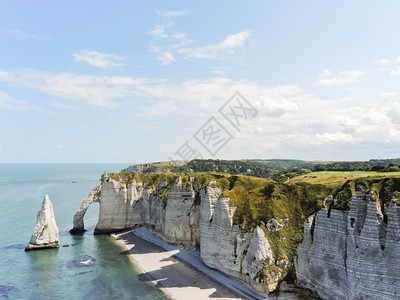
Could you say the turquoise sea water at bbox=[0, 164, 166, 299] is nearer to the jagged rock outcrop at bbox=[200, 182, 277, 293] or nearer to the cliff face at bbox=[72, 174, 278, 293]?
the cliff face at bbox=[72, 174, 278, 293]

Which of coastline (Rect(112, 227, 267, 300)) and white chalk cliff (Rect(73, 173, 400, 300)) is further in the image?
coastline (Rect(112, 227, 267, 300))

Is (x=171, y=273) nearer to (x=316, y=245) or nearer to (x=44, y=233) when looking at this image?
(x=316, y=245)

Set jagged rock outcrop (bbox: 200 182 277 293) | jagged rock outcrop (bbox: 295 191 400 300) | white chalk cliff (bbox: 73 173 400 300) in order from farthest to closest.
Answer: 1. jagged rock outcrop (bbox: 200 182 277 293)
2. white chalk cliff (bbox: 73 173 400 300)
3. jagged rock outcrop (bbox: 295 191 400 300)

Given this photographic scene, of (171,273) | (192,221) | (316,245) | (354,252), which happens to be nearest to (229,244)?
(171,273)

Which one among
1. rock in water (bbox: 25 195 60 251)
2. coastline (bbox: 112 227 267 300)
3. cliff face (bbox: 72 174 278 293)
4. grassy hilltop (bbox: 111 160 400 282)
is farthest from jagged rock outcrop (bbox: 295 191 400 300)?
rock in water (bbox: 25 195 60 251)

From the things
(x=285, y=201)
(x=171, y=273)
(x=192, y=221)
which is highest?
(x=285, y=201)

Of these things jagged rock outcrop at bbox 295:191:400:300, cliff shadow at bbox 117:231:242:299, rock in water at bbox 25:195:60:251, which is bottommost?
cliff shadow at bbox 117:231:242:299

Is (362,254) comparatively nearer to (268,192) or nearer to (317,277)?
(317,277)

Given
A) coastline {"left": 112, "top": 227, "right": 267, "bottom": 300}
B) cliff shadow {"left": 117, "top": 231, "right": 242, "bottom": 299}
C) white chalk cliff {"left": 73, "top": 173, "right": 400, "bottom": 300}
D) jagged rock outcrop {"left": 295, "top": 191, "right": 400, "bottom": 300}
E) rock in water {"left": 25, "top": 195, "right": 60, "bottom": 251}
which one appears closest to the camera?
jagged rock outcrop {"left": 295, "top": 191, "right": 400, "bottom": 300}

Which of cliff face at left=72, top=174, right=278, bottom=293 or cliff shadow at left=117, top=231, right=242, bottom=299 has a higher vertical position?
cliff face at left=72, top=174, right=278, bottom=293
